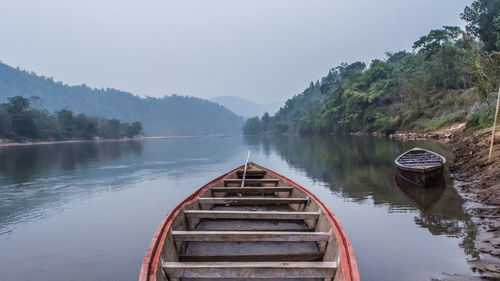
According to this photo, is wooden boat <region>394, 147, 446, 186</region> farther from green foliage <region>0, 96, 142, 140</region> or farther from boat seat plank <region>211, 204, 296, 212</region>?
green foliage <region>0, 96, 142, 140</region>

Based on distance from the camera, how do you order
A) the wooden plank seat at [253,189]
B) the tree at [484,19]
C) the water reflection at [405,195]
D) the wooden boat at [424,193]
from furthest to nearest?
the tree at [484,19]
the wooden boat at [424,193]
the wooden plank seat at [253,189]
the water reflection at [405,195]

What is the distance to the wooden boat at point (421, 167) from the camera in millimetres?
8836

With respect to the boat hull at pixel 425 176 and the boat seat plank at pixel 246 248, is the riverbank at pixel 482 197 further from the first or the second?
the boat seat plank at pixel 246 248

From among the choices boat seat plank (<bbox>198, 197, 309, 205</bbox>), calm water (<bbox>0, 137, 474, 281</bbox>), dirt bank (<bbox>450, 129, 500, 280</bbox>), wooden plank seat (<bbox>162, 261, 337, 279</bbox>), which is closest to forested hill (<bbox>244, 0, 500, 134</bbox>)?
dirt bank (<bbox>450, 129, 500, 280</bbox>)

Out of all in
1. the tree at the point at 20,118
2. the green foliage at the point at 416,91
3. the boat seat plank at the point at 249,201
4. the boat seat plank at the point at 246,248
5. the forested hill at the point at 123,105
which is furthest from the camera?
the forested hill at the point at 123,105

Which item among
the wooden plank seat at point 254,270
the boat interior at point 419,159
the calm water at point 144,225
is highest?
the boat interior at point 419,159

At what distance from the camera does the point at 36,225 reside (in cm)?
762

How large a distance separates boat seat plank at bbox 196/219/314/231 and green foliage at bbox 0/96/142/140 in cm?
7198

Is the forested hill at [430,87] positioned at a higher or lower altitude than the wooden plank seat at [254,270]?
higher

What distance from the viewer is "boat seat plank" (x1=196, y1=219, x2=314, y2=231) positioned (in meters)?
4.59

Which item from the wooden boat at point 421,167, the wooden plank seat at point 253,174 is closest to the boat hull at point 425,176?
the wooden boat at point 421,167

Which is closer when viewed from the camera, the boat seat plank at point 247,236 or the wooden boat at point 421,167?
the boat seat plank at point 247,236

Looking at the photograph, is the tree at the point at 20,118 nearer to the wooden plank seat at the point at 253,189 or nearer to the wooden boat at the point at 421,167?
the wooden plank seat at the point at 253,189

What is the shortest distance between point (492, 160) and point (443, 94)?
103 ft
